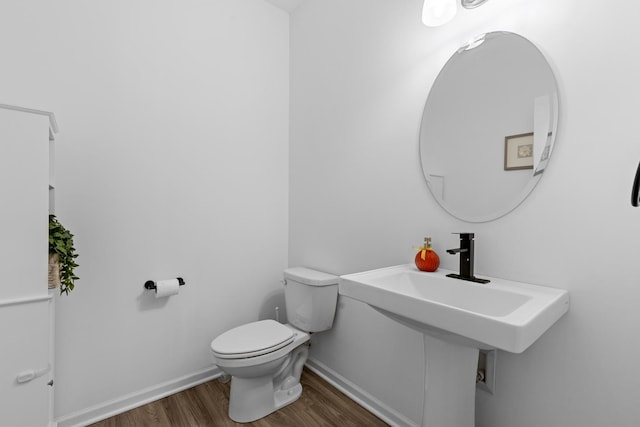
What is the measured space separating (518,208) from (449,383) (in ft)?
2.39

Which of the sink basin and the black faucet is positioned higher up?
the black faucet

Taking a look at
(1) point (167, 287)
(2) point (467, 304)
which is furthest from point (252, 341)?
(2) point (467, 304)

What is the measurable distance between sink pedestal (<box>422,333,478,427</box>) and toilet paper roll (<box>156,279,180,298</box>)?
1.44 metres

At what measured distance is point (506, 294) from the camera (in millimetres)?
1074

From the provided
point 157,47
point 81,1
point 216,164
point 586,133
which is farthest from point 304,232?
point 81,1

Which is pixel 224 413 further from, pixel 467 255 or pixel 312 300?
pixel 467 255

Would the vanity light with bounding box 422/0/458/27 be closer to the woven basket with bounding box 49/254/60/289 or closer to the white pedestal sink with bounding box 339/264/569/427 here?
A: the white pedestal sink with bounding box 339/264/569/427

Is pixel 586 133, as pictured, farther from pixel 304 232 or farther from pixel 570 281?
pixel 304 232

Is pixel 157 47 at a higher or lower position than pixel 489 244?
higher

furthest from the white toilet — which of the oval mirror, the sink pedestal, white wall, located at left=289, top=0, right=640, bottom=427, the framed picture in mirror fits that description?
the framed picture in mirror

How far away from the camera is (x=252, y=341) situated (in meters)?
1.67

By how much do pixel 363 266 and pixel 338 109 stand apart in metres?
1.02

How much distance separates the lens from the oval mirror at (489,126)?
1128 millimetres

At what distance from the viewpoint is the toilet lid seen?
1562 millimetres
